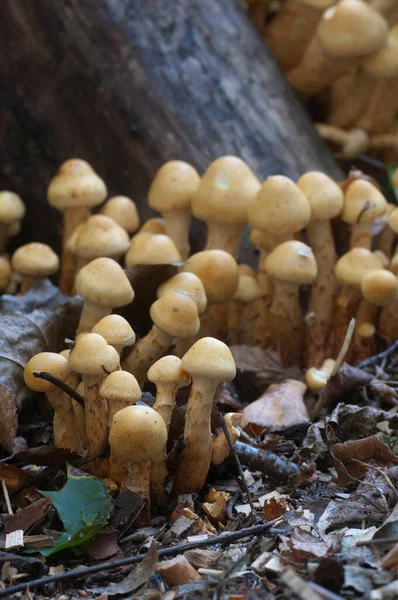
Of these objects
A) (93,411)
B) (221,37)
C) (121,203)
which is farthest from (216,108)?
(93,411)

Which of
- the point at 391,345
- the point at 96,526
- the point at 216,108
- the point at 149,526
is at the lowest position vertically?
the point at 391,345

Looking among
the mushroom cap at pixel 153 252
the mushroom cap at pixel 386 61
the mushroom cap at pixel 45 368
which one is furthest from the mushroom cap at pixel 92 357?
the mushroom cap at pixel 386 61

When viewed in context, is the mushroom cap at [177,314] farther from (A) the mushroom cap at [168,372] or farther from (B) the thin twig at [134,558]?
(B) the thin twig at [134,558]

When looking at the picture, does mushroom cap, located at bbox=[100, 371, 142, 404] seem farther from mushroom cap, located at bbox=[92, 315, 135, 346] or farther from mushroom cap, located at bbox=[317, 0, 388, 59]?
mushroom cap, located at bbox=[317, 0, 388, 59]

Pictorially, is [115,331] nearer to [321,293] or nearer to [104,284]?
[104,284]

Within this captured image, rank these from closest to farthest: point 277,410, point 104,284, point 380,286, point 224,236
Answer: point 104,284 < point 277,410 < point 380,286 < point 224,236

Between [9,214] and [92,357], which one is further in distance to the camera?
[9,214]

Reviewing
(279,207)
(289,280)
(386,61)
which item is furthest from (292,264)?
(386,61)

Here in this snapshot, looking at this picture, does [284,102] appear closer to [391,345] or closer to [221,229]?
[221,229]
